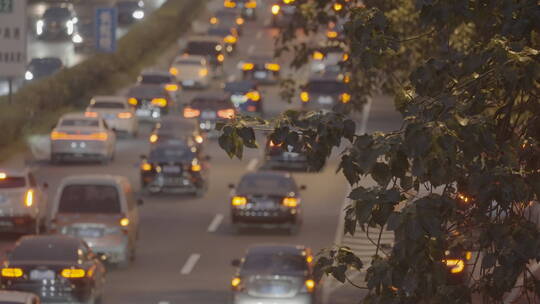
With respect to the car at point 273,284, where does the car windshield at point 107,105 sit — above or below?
below

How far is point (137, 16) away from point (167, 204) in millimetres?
55528

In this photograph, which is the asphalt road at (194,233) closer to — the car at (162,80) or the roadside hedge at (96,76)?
the roadside hedge at (96,76)

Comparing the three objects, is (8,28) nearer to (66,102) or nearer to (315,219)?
(315,219)

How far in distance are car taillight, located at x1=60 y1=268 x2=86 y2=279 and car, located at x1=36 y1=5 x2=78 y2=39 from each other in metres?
55.9

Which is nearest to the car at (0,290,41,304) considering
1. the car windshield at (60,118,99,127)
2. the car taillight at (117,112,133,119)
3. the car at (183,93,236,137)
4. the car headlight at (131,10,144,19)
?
the car windshield at (60,118,99,127)

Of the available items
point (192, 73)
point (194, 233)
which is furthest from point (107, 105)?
point (194, 233)

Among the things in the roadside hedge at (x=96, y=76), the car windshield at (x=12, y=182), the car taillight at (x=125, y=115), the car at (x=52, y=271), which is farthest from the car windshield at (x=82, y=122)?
the car at (x=52, y=271)

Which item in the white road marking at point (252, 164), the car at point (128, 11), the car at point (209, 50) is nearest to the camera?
the white road marking at point (252, 164)

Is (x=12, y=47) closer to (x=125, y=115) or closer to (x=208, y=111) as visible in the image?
(x=125, y=115)

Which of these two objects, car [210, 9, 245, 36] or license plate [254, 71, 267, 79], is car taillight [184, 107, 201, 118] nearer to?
license plate [254, 71, 267, 79]

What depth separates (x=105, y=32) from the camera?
6750 centimetres

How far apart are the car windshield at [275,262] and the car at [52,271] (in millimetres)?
2801

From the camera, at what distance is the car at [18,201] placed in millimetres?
34438

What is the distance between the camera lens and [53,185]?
4403 cm
